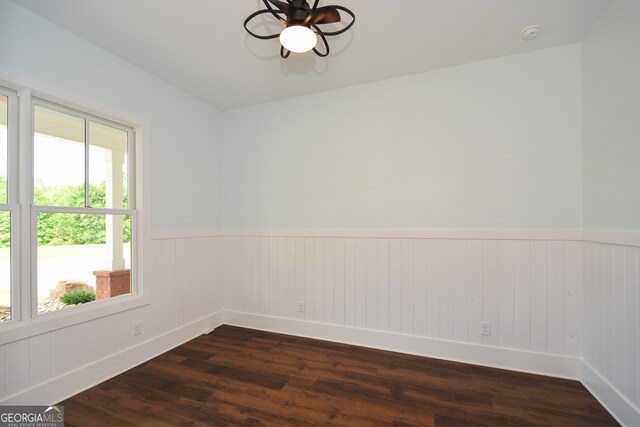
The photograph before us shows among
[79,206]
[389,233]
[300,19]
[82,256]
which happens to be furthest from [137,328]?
[300,19]

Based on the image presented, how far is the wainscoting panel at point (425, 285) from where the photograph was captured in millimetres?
2350

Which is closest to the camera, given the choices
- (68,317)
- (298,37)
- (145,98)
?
(298,37)

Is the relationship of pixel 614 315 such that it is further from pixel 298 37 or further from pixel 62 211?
pixel 62 211

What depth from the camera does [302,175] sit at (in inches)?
128

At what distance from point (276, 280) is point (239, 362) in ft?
3.21

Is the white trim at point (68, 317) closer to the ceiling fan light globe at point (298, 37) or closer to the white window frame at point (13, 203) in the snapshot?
the white window frame at point (13, 203)

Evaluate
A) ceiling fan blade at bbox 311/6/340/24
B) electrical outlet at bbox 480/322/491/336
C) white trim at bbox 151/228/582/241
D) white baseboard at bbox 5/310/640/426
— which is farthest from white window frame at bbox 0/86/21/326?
electrical outlet at bbox 480/322/491/336

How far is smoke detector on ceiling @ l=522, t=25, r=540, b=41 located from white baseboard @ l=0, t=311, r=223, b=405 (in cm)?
416

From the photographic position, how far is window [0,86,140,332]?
6.18ft

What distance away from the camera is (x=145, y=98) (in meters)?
2.71

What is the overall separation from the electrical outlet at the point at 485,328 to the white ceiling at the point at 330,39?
2.41 meters

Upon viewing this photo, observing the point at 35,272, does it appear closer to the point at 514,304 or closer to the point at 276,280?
the point at 276,280

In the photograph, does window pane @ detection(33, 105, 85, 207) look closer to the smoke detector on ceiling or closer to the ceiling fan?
the ceiling fan

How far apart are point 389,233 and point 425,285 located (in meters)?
0.61
